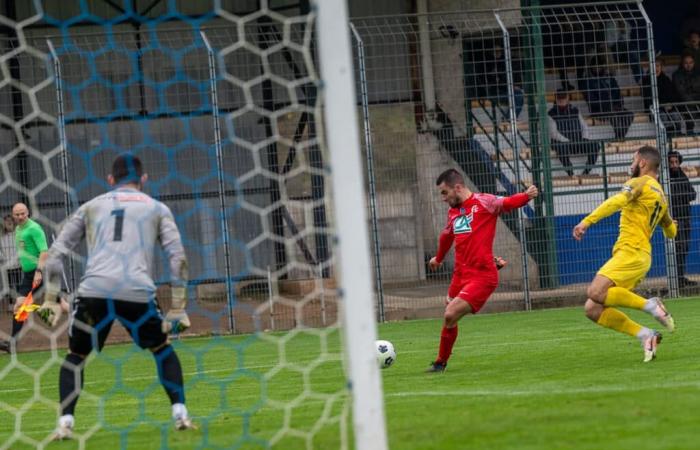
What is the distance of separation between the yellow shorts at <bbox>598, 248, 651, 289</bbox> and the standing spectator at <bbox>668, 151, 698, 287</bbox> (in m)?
8.63

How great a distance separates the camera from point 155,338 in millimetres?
7930

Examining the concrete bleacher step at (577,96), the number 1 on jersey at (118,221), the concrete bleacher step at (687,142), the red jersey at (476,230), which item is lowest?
the red jersey at (476,230)

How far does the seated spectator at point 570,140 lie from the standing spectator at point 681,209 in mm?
1254

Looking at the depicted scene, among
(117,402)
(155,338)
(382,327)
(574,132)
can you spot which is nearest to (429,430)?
(155,338)

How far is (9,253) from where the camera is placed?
18000 mm

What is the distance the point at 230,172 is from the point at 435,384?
10330 mm

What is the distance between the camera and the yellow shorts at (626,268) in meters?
10.8

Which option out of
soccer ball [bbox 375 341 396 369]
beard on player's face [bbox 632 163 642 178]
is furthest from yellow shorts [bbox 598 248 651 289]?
soccer ball [bbox 375 341 396 369]

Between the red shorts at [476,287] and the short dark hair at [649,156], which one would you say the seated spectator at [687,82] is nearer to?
the short dark hair at [649,156]

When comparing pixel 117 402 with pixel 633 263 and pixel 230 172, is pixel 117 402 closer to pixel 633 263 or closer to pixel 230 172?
pixel 633 263

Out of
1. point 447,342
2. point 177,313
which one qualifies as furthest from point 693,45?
point 177,313

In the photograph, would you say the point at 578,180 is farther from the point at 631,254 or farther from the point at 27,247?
the point at 631,254

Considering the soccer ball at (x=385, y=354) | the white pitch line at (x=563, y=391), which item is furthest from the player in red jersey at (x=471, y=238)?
the white pitch line at (x=563, y=391)

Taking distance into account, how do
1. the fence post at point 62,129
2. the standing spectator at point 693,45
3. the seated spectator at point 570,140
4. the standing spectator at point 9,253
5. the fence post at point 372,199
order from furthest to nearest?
the standing spectator at point 693,45, the seated spectator at point 570,140, the fence post at point 372,199, the standing spectator at point 9,253, the fence post at point 62,129
